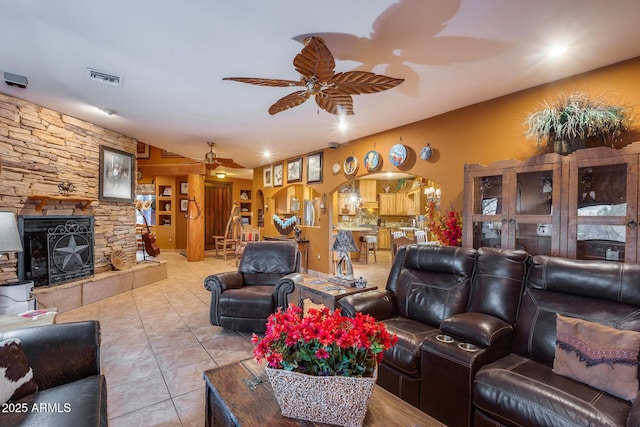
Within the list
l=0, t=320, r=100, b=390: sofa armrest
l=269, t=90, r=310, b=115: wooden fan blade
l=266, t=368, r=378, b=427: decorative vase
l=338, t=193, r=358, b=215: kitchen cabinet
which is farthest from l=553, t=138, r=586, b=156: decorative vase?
l=338, t=193, r=358, b=215: kitchen cabinet

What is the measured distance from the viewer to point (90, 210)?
4648mm

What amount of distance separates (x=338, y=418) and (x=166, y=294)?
4.48 m

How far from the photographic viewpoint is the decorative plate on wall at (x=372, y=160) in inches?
183

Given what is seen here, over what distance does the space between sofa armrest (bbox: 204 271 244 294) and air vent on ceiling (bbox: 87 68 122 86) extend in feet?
7.07

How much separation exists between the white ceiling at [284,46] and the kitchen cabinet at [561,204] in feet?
2.76

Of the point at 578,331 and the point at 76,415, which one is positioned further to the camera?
the point at 578,331

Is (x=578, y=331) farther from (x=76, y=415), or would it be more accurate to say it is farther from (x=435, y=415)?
(x=76, y=415)

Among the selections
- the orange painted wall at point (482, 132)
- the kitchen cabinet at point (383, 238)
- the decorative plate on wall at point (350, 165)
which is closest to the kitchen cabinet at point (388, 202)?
the kitchen cabinet at point (383, 238)

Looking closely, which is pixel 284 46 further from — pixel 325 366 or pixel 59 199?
pixel 59 199

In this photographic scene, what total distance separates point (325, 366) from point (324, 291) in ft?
5.32

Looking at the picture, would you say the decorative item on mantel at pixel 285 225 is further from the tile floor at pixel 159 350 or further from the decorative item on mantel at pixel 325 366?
the decorative item on mantel at pixel 325 366

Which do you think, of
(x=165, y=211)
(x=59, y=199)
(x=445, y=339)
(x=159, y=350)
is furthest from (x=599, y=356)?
(x=165, y=211)

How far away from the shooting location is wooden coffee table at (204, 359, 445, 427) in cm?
124

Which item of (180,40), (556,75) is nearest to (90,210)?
(180,40)
